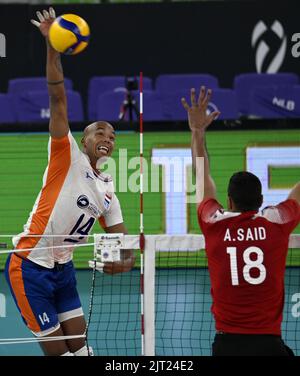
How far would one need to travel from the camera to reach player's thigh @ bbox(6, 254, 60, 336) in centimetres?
761

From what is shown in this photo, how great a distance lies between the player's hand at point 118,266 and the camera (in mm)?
7789

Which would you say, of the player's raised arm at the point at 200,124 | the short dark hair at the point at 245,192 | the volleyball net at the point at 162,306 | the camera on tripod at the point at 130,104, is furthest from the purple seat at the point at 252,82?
the short dark hair at the point at 245,192

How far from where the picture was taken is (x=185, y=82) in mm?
17688

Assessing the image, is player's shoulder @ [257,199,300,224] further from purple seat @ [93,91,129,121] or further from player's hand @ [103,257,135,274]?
purple seat @ [93,91,129,121]

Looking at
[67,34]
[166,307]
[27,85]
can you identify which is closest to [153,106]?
[27,85]

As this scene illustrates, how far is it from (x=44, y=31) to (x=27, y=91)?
1014cm

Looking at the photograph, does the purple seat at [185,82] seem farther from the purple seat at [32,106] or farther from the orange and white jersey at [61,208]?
the orange and white jersey at [61,208]

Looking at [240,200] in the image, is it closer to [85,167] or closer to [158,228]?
[85,167]

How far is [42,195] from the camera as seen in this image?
25.5 ft

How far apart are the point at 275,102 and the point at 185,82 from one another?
1.73 meters

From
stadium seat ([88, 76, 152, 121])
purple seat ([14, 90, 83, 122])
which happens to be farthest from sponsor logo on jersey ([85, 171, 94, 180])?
stadium seat ([88, 76, 152, 121])

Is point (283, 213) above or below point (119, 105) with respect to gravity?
above

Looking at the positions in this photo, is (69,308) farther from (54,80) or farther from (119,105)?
(119,105)

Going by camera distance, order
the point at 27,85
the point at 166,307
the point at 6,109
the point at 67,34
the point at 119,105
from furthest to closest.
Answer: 1. the point at 27,85
2. the point at 6,109
3. the point at 119,105
4. the point at 166,307
5. the point at 67,34
